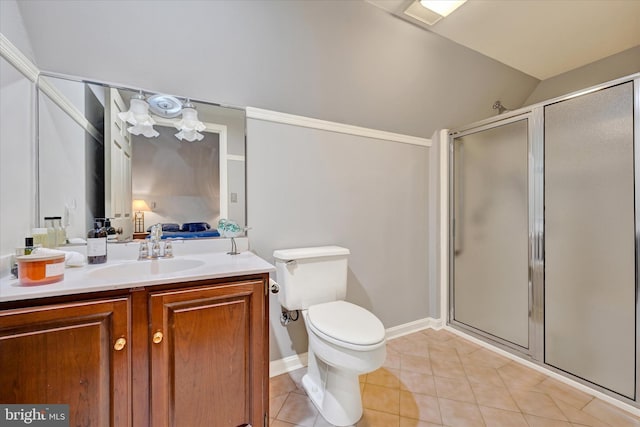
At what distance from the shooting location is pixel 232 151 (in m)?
1.66

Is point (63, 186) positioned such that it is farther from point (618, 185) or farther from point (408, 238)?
point (618, 185)

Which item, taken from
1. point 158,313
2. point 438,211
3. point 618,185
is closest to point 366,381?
point 158,313

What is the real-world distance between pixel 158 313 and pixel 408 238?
195 centimetres

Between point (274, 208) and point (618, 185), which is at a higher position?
point (618, 185)

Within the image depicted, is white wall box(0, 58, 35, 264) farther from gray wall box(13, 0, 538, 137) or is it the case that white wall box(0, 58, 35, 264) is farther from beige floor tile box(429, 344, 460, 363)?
beige floor tile box(429, 344, 460, 363)

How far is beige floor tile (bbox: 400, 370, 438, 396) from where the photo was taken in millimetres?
1604

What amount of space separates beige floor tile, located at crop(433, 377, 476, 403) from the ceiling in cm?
225

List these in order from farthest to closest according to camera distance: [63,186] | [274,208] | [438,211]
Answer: [438,211] → [274,208] → [63,186]

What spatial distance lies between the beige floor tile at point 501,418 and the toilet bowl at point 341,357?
2.18 feet

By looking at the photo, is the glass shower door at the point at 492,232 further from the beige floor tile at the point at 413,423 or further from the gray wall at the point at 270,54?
the beige floor tile at the point at 413,423

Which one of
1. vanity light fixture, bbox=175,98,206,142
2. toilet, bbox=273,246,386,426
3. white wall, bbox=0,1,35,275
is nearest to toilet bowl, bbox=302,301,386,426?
toilet, bbox=273,246,386,426

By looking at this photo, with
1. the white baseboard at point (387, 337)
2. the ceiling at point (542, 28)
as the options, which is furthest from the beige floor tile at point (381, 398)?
the ceiling at point (542, 28)

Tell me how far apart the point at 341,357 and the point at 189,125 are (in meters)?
1.51

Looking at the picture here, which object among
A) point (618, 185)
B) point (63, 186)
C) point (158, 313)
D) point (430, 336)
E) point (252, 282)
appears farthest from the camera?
point (430, 336)
